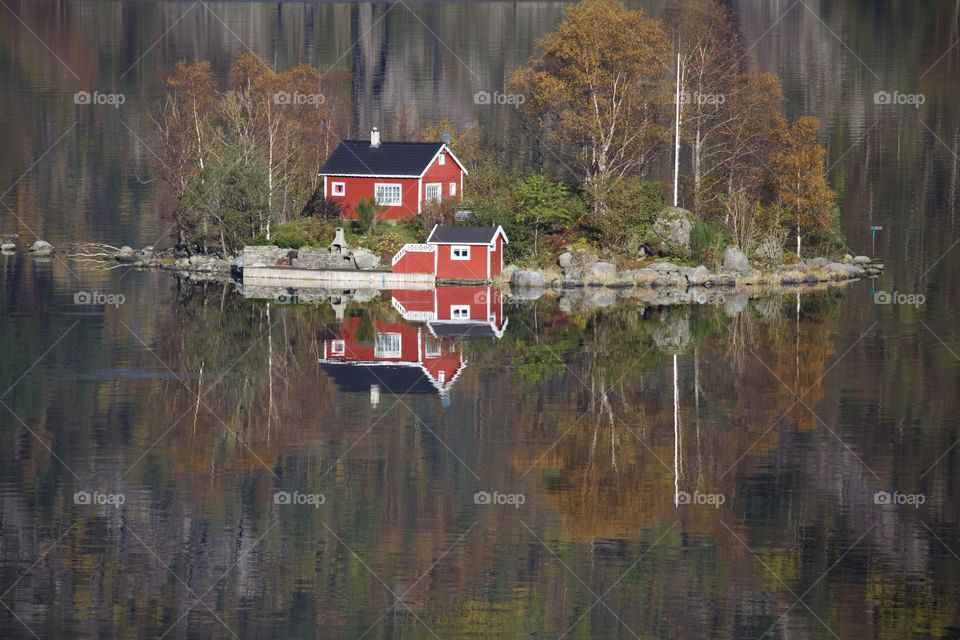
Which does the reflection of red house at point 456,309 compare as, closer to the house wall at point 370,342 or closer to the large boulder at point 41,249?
the house wall at point 370,342

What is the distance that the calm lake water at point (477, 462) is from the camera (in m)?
27.3

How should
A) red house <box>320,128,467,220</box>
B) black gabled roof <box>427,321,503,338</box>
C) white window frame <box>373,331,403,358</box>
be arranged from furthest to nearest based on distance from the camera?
red house <box>320,128,467,220</box>
black gabled roof <box>427,321,503,338</box>
white window frame <box>373,331,403,358</box>

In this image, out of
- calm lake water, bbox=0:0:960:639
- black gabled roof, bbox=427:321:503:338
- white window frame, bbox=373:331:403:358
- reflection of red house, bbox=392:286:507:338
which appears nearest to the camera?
calm lake water, bbox=0:0:960:639

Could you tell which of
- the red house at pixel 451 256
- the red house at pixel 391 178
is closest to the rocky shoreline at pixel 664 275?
the red house at pixel 451 256

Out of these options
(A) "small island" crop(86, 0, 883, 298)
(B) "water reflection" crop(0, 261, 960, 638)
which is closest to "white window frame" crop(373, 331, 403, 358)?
(B) "water reflection" crop(0, 261, 960, 638)

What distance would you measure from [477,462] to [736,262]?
96.1 feet

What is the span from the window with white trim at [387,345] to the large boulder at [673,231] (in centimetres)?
1743

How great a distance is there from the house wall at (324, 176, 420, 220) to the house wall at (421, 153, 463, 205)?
0.51 meters

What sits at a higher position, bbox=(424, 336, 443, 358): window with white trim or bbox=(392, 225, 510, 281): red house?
bbox=(392, 225, 510, 281): red house

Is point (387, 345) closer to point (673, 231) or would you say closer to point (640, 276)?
point (640, 276)

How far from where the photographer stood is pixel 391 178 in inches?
2596

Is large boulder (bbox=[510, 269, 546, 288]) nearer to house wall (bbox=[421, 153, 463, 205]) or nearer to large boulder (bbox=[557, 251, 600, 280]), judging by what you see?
large boulder (bbox=[557, 251, 600, 280])

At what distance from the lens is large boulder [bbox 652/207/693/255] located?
6353 centimetres

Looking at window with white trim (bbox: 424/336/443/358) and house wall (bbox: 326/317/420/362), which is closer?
house wall (bbox: 326/317/420/362)
